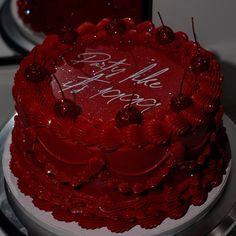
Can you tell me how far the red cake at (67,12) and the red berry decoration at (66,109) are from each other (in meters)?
0.84

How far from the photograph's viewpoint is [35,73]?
1.58m

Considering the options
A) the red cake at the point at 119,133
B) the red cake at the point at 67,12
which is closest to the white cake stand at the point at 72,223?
the red cake at the point at 119,133

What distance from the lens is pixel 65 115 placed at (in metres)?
1.47

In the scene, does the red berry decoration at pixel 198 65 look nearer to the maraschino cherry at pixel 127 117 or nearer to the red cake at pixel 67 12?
the maraschino cherry at pixel 127 117

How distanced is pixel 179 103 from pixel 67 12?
92 cm

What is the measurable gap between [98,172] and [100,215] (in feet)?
0.47

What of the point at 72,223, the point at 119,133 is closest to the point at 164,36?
the point at 119,133

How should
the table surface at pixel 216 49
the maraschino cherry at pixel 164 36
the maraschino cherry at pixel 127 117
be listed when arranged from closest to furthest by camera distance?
the maraschino cherry at pixel 127 117 → the maraschino cherry at pixel 164 36 → the table surface at pixel 216 49

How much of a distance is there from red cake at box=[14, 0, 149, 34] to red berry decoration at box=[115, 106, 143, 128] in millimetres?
875

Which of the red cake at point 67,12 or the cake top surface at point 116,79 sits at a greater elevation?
the cake top surface at point 116,79

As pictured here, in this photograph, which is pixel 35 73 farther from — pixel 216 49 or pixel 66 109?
pixel 216 49

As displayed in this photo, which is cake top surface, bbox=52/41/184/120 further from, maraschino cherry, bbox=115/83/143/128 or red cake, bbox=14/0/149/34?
red cake, bbox=14/0/149/34

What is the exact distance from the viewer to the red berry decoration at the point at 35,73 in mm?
1585

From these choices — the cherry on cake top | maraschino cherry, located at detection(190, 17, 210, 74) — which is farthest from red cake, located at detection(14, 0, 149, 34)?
maraschino cherry, located at detection(190, 17, 210, 74)
